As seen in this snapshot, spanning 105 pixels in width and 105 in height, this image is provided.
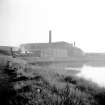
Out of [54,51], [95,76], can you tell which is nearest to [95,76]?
[95,76]

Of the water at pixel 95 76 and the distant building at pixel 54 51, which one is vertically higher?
the distant building at pixel 54 51

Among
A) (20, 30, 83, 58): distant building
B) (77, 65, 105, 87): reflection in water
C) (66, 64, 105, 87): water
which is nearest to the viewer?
(66, 64, 105, 87): water

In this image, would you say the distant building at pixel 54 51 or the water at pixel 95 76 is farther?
the distant building at pixel 54 51

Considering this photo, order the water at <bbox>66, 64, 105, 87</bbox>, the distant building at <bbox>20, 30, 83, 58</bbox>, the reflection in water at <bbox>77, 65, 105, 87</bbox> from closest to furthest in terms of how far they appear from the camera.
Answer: the water at <bbox>66, 64, 105, 87</bbox>, the reflection in water at <bbox>77, 65, 105, 87</bbox>, the distant building at <bbox>20, 30, 83, 58</bbox>

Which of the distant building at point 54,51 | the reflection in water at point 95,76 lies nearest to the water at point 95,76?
the reflection in water at point 95,76

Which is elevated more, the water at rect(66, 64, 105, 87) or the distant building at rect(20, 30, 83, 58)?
the distant building at rect(20, 30, 83, 58)

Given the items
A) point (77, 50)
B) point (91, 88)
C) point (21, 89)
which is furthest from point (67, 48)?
point (21, 89)

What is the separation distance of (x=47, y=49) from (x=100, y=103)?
31161 mm

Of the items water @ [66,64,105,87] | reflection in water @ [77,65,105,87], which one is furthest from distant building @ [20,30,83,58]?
reflection in water @ [77,65,105,87]

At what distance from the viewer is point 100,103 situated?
704cm

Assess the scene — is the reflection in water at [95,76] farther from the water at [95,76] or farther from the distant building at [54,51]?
the distant building at [54,51]

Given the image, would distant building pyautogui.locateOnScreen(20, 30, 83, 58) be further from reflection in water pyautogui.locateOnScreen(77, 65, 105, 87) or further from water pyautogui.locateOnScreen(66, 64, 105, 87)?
reflection in water pyautogui.locateOnScreen(77, 65, 105, 87)

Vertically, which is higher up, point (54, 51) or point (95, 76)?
point (54, 51)

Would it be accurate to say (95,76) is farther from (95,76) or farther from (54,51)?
(54,51)
